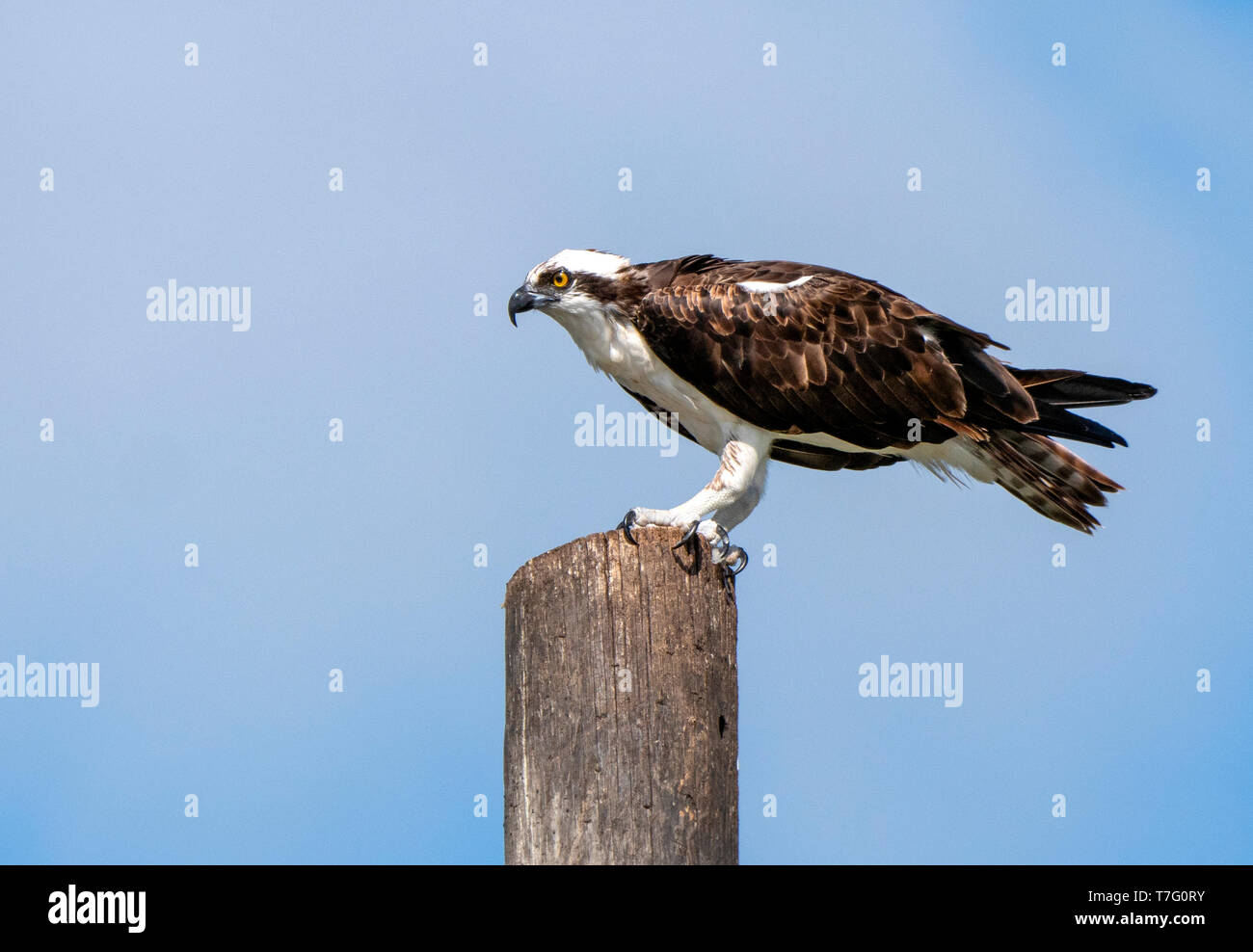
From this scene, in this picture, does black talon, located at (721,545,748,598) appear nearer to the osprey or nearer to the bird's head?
the osprey

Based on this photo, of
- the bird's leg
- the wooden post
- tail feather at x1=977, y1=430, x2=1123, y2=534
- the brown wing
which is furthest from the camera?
tail feather at x1=977, y1=430, x2=1123, y2=534

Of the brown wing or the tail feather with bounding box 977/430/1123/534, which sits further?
the tail feather with bounding box 977/430/1123/534

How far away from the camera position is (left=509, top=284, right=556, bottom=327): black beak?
9383 mm

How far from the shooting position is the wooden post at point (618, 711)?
5.42 metres

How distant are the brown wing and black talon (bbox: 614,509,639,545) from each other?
173 centimetres

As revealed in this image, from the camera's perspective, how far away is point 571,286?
9.37 meters

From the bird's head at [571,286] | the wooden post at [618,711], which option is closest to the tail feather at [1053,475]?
the bird's head at [571,286]

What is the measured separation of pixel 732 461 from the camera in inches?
352

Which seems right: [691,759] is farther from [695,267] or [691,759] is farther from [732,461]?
[695,267]

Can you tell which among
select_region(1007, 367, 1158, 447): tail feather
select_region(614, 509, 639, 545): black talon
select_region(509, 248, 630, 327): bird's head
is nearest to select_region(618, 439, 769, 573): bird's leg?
select_region(614, 509, 639, 545): black talon
